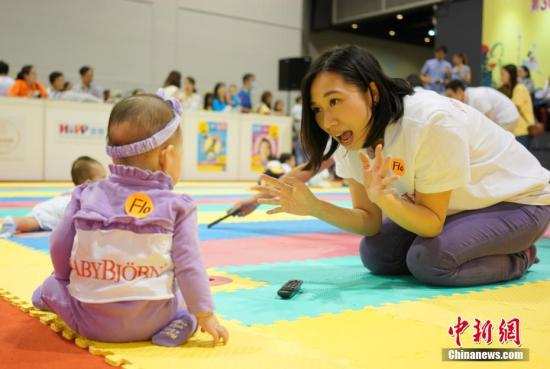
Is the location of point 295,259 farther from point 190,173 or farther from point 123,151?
point 190,173

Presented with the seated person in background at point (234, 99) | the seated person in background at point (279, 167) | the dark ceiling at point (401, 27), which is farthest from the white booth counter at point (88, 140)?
the dark ceiling at point (401, 27)

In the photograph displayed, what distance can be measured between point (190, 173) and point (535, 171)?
10.2 meters

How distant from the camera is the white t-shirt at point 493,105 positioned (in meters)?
7.60

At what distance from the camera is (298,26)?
2122cm

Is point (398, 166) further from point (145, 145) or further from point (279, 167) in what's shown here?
point (279, 167)

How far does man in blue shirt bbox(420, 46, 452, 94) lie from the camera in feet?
46.9

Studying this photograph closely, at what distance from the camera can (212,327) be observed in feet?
6.23

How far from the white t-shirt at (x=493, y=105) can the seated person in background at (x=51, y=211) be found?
4.93 metres

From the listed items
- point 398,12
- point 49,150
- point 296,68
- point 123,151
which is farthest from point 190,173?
point 123,151

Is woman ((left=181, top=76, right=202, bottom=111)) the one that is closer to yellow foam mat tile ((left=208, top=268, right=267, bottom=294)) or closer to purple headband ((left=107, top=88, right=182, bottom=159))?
yellow foam mat tile ((left=208, top=268, right=267, bottom=294))

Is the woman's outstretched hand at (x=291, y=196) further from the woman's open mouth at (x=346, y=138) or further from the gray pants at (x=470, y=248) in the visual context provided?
the gray pants at (x=470, y=248)

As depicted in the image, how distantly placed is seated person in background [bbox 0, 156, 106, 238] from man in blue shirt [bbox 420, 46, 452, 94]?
1105 centimetres

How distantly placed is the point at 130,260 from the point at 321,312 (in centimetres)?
89

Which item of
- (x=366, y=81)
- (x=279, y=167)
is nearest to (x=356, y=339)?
(x=366, y=81)
